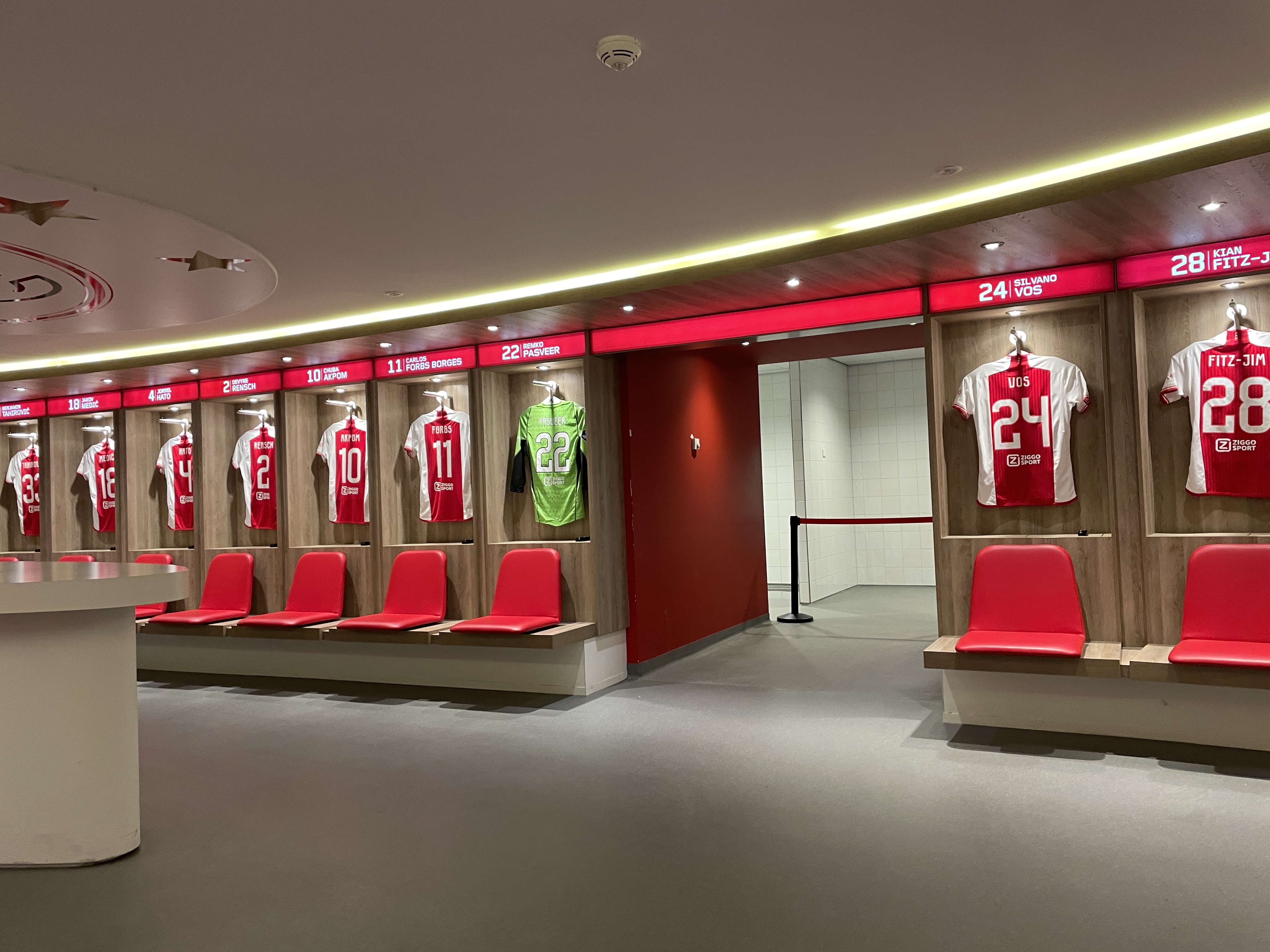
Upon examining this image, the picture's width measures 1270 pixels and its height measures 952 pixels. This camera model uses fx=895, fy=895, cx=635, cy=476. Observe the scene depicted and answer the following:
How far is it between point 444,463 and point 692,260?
2856 millimetres

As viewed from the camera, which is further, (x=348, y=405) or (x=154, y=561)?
(x=154, y=561)

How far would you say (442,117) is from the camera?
310cm

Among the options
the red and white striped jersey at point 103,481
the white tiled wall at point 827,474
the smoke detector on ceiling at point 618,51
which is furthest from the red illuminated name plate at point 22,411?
the smoke detector on ceiling at point 618,51

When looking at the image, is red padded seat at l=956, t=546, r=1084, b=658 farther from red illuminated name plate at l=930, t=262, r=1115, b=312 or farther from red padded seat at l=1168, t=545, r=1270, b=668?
red illuminated name plate at l=930, t=262, r=1115, b=312

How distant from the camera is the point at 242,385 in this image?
25.2 feet

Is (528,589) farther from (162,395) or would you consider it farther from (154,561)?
(162,395)

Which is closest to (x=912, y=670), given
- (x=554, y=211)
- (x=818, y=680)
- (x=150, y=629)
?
(x=818, y=680)

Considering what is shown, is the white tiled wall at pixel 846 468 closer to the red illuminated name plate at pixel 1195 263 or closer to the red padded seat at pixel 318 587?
the red padded seat at pixel 318 587

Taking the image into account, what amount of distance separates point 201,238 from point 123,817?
2.56m

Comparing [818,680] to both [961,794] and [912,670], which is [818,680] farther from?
[961,794]

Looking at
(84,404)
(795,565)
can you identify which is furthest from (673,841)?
(84,404)

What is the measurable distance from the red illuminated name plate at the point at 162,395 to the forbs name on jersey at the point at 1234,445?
24.9 ft

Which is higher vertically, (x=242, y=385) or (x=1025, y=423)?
(x=242, y=385)

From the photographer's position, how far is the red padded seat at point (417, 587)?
6652 mm
